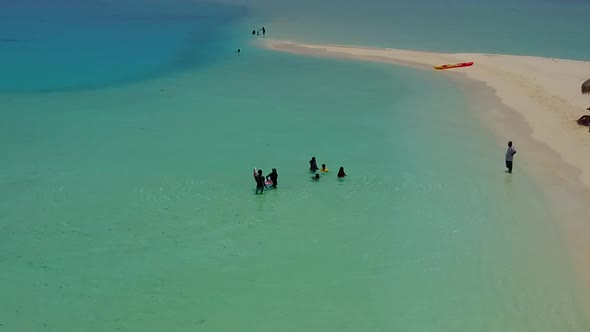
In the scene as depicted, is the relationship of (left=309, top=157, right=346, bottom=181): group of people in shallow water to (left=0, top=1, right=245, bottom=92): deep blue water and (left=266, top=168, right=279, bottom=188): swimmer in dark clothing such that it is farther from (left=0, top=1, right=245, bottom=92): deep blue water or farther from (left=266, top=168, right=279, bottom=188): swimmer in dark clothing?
(left=0, top=1, right=245, bottom=92): deep blue water

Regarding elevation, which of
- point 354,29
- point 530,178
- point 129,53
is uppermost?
point 354,29

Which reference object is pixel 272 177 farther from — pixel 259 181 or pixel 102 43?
pixel 102 43

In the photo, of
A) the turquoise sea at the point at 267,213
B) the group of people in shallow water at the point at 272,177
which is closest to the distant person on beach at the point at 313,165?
the group of people in shallow water at the point at 272,177

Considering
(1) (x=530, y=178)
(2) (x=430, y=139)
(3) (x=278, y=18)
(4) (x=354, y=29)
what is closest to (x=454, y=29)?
(4) (x=354, y=29)

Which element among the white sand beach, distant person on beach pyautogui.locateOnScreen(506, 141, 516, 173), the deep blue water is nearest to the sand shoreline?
the white sand beach

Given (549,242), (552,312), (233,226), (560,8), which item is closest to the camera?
(552,312)

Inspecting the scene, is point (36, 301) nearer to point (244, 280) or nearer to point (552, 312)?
point (244, 280)

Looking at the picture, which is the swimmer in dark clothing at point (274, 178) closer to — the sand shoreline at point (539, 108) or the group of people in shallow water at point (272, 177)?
the group of people in shallow water at point (272, 177)
